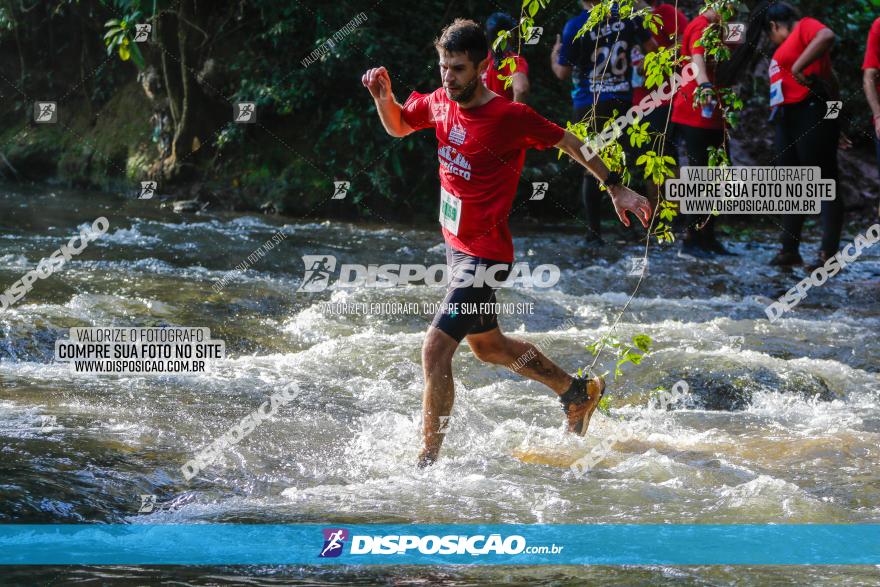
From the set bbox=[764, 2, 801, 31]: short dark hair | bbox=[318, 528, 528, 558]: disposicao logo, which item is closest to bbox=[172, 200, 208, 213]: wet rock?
bbox=[764, 2, 801, 31]: short dark hair

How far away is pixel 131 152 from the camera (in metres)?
14.1

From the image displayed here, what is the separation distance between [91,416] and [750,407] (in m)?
3.44

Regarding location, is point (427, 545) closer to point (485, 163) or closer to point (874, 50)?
point (485, 163)

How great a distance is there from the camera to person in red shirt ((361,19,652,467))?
4.37m

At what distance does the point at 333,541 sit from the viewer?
3.42 meters

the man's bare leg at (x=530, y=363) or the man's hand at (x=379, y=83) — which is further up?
the man's hand at (x=379, y=83)

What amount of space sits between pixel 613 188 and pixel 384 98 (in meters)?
1.12

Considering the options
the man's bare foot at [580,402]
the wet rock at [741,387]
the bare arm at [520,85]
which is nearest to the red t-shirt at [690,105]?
the bare arm at [520,85]

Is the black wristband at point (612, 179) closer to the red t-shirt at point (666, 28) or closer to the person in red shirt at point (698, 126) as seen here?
the red t-shirt at point (666, 28)

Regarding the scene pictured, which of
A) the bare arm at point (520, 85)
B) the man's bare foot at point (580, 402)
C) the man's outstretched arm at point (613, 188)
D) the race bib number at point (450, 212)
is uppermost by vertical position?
the bare arm at point (520, 85)

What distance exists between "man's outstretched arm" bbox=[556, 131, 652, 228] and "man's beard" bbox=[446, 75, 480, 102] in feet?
1.43

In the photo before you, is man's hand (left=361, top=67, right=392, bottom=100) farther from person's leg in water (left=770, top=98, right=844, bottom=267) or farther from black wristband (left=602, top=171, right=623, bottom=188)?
person's leg in water (left=770, top=98, right=844, bottom=267)

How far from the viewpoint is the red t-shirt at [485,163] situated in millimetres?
4398

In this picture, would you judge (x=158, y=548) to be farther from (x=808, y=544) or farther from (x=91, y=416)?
(x=808, y=544)
